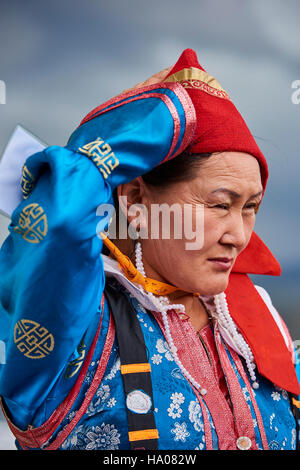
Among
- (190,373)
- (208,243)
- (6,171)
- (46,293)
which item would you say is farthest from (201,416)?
(6,171)

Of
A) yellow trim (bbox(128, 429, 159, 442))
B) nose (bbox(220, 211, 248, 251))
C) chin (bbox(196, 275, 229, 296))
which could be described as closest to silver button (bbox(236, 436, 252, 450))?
yellow trim (bbox(128, 429, 159, 442))

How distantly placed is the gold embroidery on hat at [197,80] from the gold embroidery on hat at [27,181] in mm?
489

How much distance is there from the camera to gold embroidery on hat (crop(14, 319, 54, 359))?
0.98 m

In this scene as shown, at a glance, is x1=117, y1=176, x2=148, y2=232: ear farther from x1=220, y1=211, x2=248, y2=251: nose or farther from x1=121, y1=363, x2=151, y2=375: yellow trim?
x1=121, y1=363, x2=151, y2=375: yellow trim

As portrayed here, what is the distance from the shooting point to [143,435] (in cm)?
115

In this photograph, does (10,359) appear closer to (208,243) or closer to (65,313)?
(65,313)

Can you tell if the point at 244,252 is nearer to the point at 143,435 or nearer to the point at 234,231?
the point at 234,231

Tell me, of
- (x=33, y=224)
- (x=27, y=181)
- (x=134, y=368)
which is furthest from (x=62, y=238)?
(x=134, y=368)

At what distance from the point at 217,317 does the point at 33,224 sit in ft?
2.43

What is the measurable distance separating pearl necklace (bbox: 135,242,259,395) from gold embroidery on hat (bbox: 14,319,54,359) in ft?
1.27

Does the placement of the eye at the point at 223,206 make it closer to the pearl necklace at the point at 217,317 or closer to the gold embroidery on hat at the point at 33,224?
the pearl necklace at the point at 217,317

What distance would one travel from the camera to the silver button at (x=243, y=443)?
1.28 m

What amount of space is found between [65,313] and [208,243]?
16.9 inches

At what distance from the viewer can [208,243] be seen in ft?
4.15
